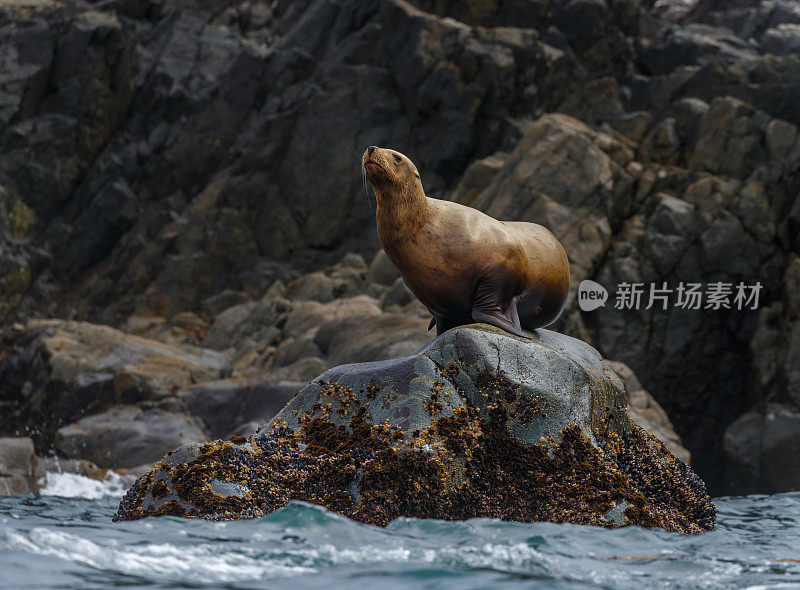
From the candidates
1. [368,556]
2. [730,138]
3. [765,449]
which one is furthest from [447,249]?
[730,138]

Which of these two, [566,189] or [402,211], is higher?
[566,189]

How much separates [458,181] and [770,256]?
391 inches

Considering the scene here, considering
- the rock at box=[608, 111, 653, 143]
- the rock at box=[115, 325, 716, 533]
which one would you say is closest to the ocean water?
the rock at box=[115, 325, 716, 533]

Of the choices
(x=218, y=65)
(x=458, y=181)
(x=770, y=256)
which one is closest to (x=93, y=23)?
(x=218, y=65)

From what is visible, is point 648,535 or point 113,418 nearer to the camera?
point 648,535

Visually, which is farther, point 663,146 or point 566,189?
point 663,146

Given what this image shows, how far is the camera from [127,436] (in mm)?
14469

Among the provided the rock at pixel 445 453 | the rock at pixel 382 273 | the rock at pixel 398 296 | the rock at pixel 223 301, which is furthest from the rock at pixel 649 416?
the rock at pixel 223 301

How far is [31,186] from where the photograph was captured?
28594 millimetres

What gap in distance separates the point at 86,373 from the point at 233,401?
348 centimetres

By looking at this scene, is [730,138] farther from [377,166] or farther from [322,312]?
[377,166]

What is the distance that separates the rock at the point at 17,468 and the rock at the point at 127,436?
8.20 feet

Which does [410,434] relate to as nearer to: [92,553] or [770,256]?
[92,553]

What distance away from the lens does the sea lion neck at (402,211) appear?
6168mm
